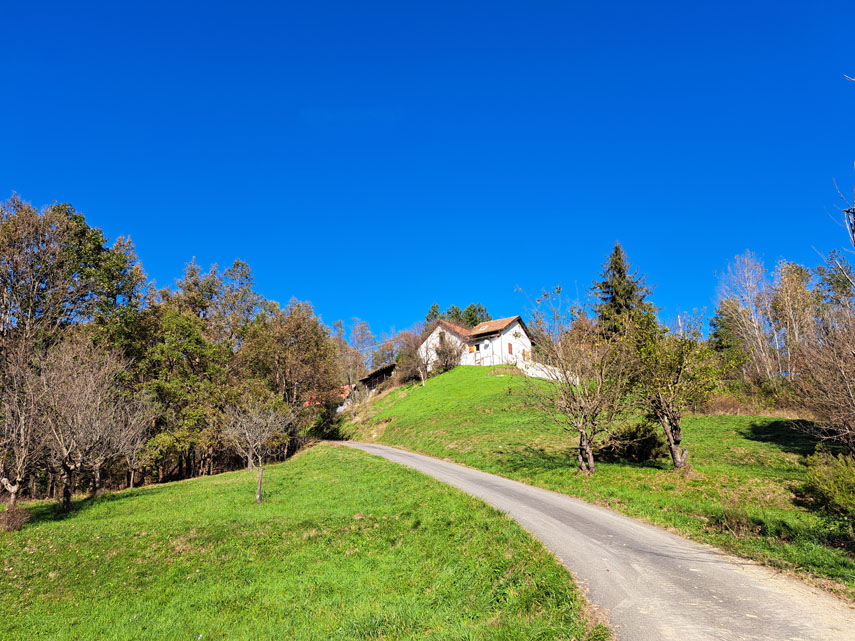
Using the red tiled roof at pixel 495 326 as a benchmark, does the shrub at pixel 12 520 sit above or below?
below

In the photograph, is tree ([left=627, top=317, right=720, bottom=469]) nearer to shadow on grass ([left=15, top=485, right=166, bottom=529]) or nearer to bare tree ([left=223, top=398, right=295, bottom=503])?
bare tree ([left=223, top=398, right=295, bottom=503])

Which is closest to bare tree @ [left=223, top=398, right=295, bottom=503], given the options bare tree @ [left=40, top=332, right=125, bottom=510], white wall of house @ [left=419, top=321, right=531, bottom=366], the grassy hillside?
bare tree @ [left=40, top=332, right=125, bottom=510]

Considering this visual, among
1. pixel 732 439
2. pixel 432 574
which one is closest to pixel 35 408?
pixel 432 574

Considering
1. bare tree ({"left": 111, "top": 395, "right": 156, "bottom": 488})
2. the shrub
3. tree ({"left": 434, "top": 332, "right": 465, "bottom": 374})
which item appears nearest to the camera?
the shrub

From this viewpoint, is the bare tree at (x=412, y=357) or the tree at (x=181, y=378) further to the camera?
the bare tree at (x=412, y=357)

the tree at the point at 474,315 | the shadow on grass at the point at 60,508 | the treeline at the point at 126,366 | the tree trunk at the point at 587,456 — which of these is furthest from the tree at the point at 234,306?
the tree at the point at 474,315

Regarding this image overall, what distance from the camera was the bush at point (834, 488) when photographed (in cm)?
1195

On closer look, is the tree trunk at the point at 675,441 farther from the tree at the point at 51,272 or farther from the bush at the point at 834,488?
the tree at the point at 51,272

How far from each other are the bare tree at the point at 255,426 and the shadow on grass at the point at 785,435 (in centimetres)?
2720

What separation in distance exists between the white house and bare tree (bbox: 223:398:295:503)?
1277 inches

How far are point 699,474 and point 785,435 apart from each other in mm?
11349

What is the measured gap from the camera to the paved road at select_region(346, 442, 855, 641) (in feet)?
20.8

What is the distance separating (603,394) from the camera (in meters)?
19.3

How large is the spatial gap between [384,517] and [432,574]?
19.5 feet
